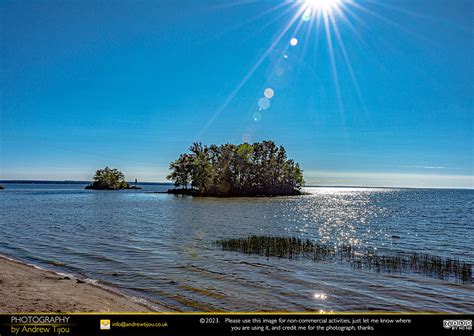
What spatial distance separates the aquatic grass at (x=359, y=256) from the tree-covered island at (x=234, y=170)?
101 m

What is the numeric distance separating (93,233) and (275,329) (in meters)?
30.7

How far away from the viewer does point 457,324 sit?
6.26 m

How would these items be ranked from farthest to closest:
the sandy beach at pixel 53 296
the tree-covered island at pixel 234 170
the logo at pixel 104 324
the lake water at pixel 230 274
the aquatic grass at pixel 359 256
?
1. the tree-covered island at pixel 234 170
2. the aquatic grass at pixel 359 256
3. the lake water at pixel 230 274
4. the sandy beach at pixel 53 296
5. the logo at pixel 104 324

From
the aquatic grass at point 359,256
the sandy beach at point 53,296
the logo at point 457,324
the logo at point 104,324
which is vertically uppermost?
the logo at point 457,324

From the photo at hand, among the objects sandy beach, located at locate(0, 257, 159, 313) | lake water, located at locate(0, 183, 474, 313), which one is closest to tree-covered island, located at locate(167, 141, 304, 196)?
lake water, located at locate(0, 183, 474, 313)

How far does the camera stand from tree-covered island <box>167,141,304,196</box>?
129500 mm

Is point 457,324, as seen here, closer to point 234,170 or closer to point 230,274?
point 230,274

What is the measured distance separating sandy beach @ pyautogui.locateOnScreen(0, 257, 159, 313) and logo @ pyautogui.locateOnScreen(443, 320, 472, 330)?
930cm

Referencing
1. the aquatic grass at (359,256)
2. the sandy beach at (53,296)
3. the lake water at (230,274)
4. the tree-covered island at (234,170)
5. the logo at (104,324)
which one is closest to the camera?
the logo at (104,324)

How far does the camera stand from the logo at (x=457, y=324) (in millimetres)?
6207

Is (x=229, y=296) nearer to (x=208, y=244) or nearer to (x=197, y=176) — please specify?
(x=208, y=244)

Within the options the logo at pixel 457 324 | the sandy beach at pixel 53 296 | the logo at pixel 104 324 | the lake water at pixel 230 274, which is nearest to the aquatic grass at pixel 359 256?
the lake water at pixel 230 274

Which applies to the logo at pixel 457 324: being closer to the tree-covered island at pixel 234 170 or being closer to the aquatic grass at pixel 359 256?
the aquatic grass at pixel 359 256

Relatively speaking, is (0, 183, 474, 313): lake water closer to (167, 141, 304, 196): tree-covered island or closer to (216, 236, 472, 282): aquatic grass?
(216, 236, 472, 282): aquatic grass
